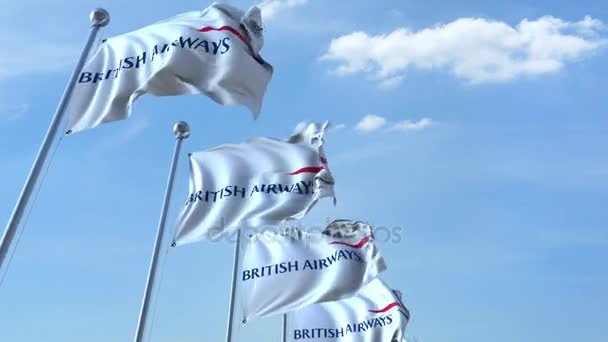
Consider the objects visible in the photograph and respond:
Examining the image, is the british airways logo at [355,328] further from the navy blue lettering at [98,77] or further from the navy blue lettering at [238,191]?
the navy blue lettering at [98,77]

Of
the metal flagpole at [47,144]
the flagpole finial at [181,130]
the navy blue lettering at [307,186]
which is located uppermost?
the flagpole finial at [181,130]

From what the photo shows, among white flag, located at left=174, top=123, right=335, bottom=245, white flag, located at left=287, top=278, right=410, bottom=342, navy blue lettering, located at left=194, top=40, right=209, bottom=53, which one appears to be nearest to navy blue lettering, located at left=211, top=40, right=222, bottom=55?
navy blue lettering, located at left=194, top=40, right=209, bottom=53

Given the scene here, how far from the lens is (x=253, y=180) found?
15.2 meters

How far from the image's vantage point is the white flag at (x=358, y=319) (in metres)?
19.8

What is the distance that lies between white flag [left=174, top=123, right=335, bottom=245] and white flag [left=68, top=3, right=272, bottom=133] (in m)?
3.08

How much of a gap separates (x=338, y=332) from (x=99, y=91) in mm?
11545

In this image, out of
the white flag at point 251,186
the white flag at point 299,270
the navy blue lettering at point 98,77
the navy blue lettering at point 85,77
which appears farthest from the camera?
the white flag at point 299,270

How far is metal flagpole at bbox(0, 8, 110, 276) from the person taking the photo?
343 inches

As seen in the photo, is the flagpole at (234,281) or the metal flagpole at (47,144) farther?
the flagpole at (234,281)

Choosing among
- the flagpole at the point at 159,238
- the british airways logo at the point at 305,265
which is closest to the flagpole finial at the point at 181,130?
the flagpole at the point at 159,238

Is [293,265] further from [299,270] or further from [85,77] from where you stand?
[85,77]

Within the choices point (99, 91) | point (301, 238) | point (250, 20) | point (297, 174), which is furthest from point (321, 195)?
point (99, 91)

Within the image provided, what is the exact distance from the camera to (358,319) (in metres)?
20.4

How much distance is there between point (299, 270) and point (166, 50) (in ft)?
21.0
